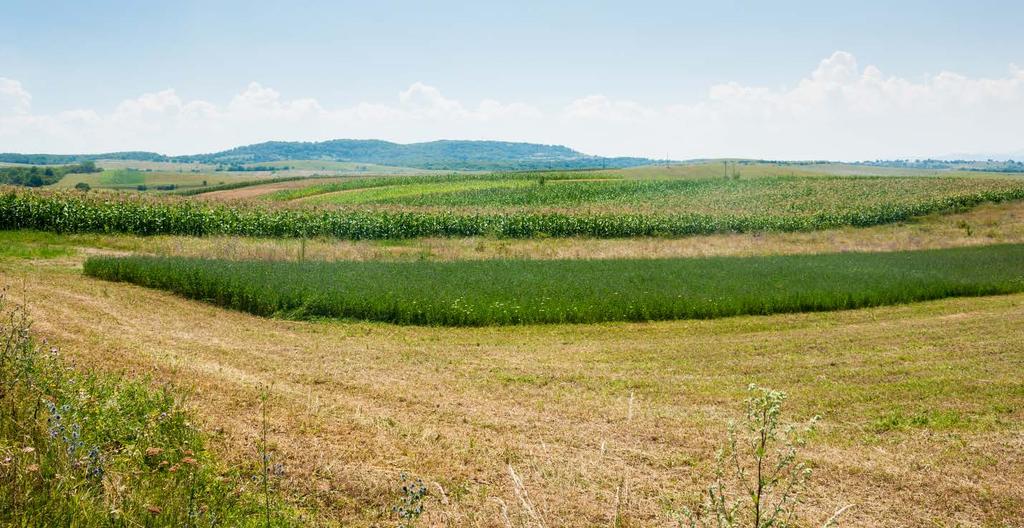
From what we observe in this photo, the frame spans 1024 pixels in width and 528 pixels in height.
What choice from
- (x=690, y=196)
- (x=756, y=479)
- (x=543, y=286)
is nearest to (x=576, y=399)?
(x=756, y=479)

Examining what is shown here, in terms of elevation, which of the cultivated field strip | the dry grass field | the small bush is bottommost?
the dry grass field

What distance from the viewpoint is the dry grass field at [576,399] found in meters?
6.86

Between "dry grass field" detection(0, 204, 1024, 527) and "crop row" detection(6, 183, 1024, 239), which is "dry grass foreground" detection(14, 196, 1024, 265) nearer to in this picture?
"crop row" detection(6, 183, 1024, 239)

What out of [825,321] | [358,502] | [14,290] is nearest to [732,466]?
[358,502]

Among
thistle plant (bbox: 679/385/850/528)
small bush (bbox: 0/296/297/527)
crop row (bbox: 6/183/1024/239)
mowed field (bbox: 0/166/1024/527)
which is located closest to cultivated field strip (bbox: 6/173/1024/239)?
crop row (bbox: 6/183/1024/239)

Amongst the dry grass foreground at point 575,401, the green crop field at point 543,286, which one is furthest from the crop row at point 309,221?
the dry grass foreground at point 575,401

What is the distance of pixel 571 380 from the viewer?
11922 mm

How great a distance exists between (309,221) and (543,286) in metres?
21.4

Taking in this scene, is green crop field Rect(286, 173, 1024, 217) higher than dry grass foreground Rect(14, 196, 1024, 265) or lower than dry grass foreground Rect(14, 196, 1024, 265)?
higher

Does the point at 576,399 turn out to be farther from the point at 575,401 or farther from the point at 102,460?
the point at 102,460

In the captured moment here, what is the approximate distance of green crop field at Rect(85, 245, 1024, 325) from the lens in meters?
18.0

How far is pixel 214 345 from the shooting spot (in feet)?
43.4

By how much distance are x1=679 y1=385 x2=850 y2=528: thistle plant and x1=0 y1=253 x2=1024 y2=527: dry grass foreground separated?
32 cm

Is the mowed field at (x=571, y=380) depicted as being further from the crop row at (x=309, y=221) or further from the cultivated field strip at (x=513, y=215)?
the cultivated field strip at (x=513, y=215)
